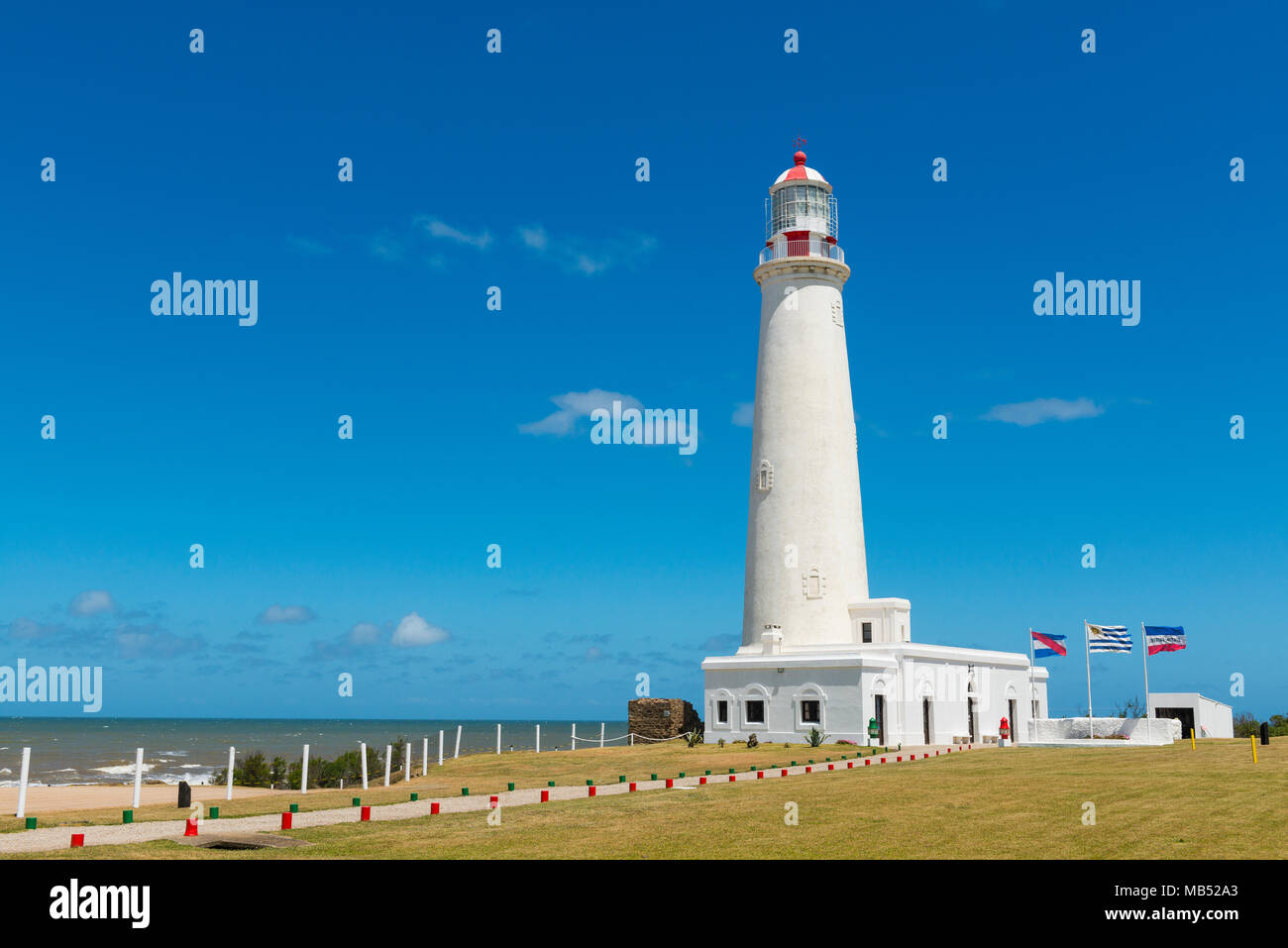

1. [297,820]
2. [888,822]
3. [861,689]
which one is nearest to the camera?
[888,822]

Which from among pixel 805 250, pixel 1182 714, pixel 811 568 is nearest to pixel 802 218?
pixel 805 250

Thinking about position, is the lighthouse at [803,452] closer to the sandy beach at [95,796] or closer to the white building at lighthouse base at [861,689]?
the white building at lighthouse base at [861,689]

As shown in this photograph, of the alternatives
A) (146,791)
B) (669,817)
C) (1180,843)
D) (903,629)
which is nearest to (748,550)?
(903,629)

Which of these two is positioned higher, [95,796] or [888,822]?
[888,822]

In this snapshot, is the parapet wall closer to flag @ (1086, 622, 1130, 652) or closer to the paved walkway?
flag @ (1086, 622, 1130, 652)

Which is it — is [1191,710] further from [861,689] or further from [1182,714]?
[861,689]

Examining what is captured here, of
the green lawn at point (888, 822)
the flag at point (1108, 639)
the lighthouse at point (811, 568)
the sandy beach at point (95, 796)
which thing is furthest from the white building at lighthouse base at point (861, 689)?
the sandy beach at point (95, 796)
